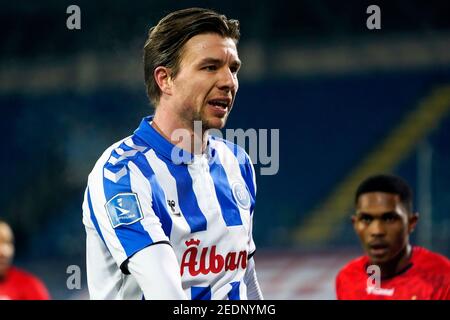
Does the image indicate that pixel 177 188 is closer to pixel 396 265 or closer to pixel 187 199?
pixel 187 199

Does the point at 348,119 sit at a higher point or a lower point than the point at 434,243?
higher

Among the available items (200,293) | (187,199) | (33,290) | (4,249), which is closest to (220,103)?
(187,199)

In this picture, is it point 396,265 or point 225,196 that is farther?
point 396,265

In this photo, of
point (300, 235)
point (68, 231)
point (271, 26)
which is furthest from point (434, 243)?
point (68, 231)

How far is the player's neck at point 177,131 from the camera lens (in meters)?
2.36

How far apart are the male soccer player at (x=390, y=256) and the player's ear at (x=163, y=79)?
201cm

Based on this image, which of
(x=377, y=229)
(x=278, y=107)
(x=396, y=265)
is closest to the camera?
(x=377, y=229)

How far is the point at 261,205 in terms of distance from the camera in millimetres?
11734

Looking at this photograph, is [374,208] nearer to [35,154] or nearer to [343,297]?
[343,297]

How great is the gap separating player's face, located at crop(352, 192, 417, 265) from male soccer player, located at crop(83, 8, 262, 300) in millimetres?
1744

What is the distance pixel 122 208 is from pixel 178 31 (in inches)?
20.4

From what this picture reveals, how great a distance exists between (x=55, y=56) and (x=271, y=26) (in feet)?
10.3

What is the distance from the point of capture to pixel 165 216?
7.29 feet

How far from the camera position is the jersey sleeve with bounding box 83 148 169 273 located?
6.82 feet
